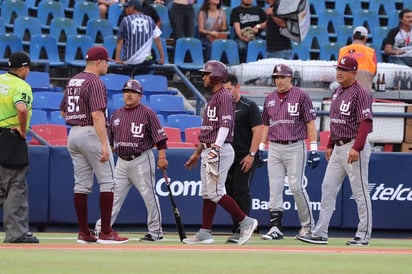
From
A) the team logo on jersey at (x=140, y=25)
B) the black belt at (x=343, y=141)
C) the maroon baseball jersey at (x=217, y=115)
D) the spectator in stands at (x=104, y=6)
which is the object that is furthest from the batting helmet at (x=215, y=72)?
the spectator in stands at (x=104, y=6)

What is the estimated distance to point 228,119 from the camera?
10977 millimetres

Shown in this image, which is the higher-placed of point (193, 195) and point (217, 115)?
point (217, 115)

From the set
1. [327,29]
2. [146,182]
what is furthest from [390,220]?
[327,29]

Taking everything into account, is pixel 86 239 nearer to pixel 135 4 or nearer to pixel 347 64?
pixel 347 64

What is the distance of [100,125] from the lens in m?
10.5

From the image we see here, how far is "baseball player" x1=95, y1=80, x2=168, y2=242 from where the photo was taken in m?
11.6

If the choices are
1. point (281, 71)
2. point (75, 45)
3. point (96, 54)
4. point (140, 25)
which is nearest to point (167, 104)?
point (140, 25)

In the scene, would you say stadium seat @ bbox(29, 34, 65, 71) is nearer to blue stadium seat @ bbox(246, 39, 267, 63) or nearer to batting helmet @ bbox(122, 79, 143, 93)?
blue stadium seat @ bbox(246, 39, 267, 63)

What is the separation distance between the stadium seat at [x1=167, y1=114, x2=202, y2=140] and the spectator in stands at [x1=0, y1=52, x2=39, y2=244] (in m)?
5.02

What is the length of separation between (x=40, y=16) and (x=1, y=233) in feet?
21.3

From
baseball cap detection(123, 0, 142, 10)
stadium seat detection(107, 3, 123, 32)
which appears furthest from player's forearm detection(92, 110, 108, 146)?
stadium seat detection(107, 3, 123, 32)

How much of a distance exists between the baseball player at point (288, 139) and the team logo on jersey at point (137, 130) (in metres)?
1.46

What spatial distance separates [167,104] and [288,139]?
14.8ft

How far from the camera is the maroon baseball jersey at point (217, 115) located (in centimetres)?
1100
